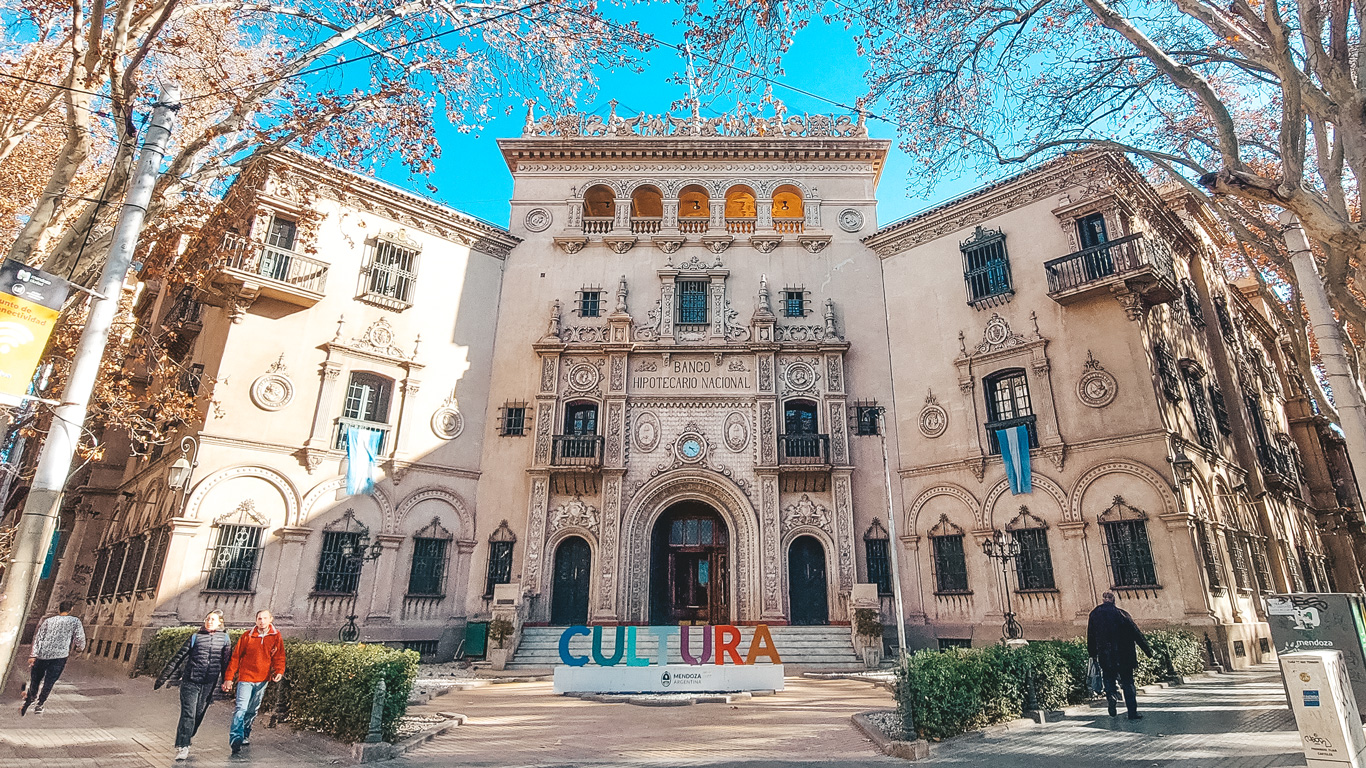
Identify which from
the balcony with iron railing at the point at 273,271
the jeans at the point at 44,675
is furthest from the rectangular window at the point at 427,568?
the jeans at the point at 44,675

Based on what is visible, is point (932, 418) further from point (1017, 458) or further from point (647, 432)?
point (647, 432)

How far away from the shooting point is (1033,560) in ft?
59.1

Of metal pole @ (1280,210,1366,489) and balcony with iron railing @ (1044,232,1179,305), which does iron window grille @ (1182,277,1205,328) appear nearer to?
balcony with iron railing @ (1044,232,1179,305)

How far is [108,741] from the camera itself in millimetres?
8578

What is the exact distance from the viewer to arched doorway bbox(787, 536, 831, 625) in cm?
2033

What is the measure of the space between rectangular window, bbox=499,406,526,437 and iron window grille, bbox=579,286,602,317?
3.93 m

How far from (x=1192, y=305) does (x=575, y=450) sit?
20.1 meters

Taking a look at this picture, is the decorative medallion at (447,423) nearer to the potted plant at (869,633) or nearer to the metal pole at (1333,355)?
the potted plant at (869,633)

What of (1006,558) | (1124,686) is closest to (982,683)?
(1124,686)

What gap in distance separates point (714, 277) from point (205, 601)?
17.1 metres

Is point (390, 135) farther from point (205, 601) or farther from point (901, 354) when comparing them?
point (901, 354)

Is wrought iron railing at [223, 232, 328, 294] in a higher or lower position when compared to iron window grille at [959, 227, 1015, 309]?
lower

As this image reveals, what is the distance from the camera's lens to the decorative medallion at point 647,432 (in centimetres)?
2180

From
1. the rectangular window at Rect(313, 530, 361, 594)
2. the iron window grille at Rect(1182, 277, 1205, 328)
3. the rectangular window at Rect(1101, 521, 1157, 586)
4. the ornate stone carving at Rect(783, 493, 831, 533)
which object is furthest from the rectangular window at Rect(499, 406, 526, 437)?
the iron window grille at Rect(1182, 277, 1205, 328)
